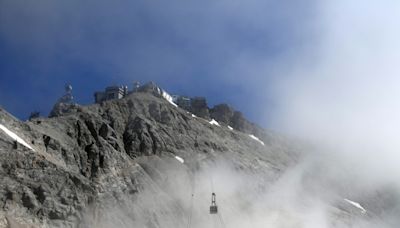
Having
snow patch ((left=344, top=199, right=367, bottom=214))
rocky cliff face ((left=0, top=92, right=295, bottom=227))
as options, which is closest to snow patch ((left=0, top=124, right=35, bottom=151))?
rocky cliff face ((left=0, top=92, right=295, bottom=227))

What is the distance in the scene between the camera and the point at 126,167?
359 ft

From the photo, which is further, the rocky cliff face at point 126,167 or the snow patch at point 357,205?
the snow patch at point 357,205

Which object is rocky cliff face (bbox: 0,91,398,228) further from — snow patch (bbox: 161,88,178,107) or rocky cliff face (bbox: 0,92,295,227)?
snow patch (bbox: 161,88,178,107)

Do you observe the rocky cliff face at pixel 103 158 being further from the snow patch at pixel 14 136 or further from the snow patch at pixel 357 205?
the snow patch at pixel 357 205

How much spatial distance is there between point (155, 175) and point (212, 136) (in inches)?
1404

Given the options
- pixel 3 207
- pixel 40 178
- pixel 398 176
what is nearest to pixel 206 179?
pixel 40 178

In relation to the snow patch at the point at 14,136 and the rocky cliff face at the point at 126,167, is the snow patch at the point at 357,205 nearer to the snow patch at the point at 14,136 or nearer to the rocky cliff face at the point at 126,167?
the rocky cliff face at the point at 126,167

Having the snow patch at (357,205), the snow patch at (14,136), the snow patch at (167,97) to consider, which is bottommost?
the snow patch at (14,136)

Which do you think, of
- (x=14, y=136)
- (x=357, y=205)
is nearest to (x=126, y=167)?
(x=14, y=136)

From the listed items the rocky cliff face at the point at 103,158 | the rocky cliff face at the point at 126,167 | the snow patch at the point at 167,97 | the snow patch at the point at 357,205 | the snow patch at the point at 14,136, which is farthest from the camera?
the snow patch at the point at 167,97

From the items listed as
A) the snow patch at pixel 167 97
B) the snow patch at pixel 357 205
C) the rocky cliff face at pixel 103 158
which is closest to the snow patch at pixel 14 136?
the rocky cliff face at pixel 103 158

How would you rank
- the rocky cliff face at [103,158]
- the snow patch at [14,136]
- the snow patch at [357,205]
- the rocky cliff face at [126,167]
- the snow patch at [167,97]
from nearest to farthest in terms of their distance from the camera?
the rocky cliff face at [103,158], the rocky cliff face at [126,167], the snow patch at [14,136], the snow patch at [357,205], the snow patch at [167,97]

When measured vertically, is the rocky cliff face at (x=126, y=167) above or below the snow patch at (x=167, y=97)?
below

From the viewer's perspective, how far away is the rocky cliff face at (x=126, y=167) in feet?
294
